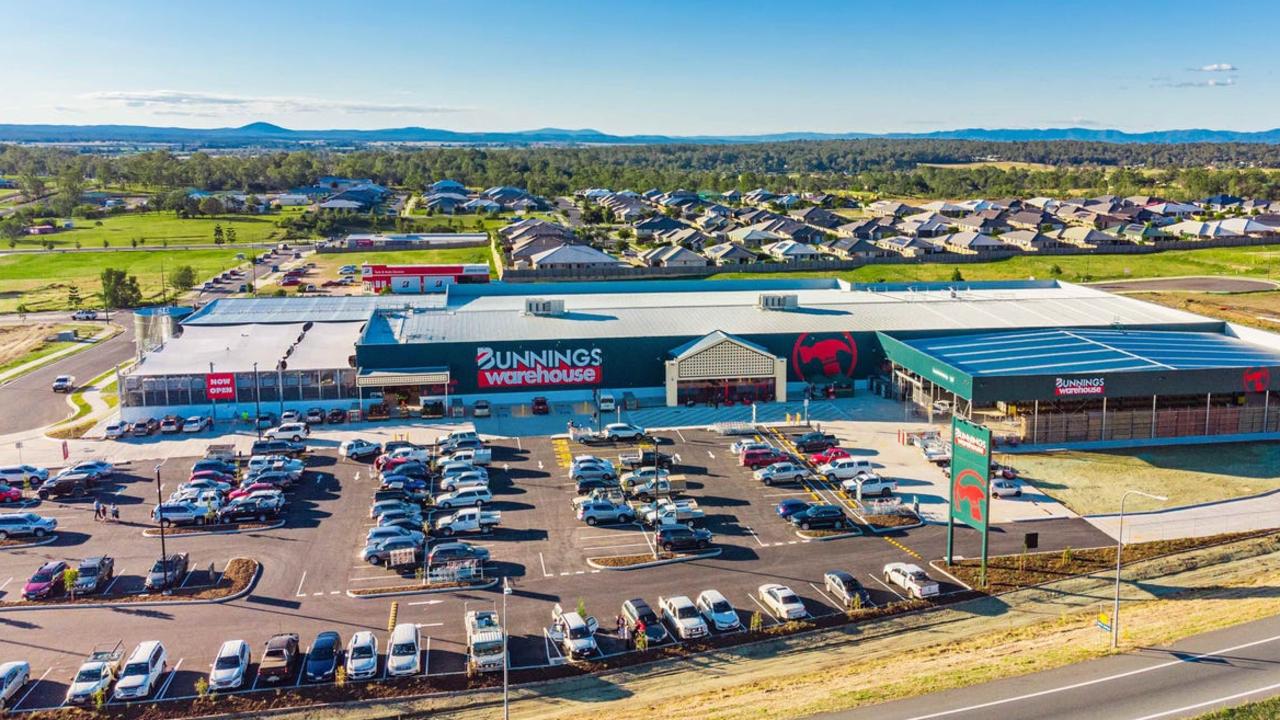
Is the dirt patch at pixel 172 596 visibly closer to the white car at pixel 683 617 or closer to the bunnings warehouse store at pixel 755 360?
the white car at pixel 683 617

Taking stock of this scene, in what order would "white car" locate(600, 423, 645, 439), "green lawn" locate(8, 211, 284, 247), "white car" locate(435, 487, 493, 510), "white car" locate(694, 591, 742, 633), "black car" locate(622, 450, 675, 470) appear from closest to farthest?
"white car" locate(694, 591, 742, 633) → "white car" locate(435, 487, 493, 510) → "black car" locate(622, 450, 675, 470) → "white car" locate(600, 423, 645, 439) → "green lawn" locate(8, 211, 284, 247)

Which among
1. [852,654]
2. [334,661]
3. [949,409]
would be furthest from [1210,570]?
[334,661]

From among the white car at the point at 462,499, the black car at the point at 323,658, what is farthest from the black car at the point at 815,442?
the black car at the point at 323,658

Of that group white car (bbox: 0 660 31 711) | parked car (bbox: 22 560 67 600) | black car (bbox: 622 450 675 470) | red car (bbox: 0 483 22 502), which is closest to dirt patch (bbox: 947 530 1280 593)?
black car (bbox: 622 450 675 470)

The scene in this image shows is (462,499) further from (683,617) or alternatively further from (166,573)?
(683,617)

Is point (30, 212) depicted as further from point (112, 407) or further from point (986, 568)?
point (986, 568)

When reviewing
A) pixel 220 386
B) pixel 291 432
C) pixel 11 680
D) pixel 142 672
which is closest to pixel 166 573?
pixel 11 680

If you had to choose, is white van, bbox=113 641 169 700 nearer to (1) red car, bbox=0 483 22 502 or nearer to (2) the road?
(2) the road
